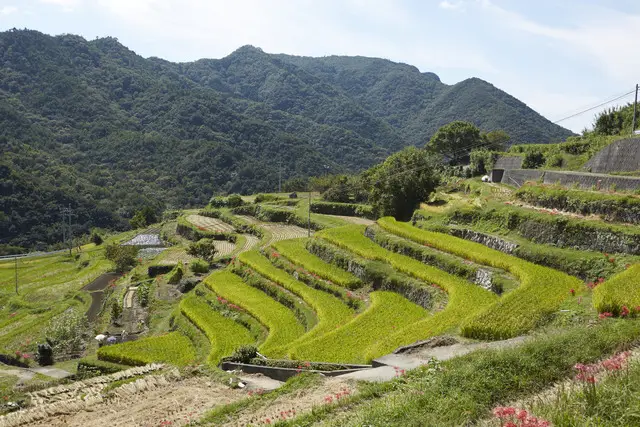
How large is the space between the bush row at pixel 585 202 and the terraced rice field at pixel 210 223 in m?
41.3

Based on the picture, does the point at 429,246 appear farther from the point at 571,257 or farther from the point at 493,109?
the point at 493,109

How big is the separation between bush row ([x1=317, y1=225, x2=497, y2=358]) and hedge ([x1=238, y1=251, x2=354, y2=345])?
3.55 meters

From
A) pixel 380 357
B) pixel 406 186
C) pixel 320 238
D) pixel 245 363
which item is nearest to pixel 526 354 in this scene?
pixel 380 357

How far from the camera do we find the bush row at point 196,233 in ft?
192

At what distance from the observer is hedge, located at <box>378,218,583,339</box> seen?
15492mm

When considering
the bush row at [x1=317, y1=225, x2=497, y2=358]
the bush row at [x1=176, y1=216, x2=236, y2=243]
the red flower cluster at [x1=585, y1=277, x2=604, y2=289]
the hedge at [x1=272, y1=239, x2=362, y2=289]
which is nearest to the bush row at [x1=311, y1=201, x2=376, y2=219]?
the bush row at [x1=176, y1=216, x2=236, y2=243]

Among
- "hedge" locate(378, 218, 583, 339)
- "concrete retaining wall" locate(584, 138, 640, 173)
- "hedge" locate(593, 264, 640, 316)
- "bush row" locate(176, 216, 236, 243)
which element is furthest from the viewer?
"bush row" locate(176, 216, 236, 243)

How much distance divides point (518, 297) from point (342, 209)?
145ft

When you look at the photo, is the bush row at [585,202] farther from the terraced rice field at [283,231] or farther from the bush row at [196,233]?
the bush row at [196,233]

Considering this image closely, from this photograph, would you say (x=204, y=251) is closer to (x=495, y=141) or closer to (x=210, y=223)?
(x=210, y=223)

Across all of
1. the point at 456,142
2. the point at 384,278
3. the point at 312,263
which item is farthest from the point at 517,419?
the point at 456,142

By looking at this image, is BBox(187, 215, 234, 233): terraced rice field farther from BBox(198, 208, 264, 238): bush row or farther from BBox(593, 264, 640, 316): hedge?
BBox(593, 264, 640, 316): hedge

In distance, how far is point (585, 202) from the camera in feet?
75.8

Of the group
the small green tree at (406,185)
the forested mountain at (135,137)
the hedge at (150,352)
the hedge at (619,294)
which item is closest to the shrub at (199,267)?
the small green tree at (406,185)
